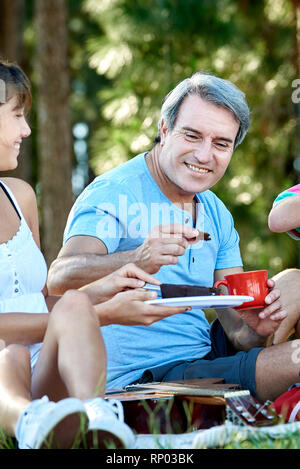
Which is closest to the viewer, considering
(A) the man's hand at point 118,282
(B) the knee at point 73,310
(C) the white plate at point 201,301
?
(B) the knee at point 73,310

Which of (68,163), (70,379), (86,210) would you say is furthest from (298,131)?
(70,379)

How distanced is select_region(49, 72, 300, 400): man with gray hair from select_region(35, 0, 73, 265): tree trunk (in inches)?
218

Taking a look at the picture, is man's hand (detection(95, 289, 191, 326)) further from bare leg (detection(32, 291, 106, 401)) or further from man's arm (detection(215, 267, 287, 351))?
man's arm (detection(215, 267, 287, 351))

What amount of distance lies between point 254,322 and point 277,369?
36cm

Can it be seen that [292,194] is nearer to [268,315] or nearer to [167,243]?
[268,315]

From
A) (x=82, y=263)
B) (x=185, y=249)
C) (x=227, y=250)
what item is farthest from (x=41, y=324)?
(x=227, y=250)

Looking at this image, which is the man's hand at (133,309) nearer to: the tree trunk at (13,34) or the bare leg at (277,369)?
the bare leg at (277,369)

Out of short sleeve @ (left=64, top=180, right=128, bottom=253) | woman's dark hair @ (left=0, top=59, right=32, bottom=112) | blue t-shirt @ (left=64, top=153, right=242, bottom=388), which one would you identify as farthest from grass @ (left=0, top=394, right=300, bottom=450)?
woman's dark hair @ (left=0, top=59, right=32, bottom=112)

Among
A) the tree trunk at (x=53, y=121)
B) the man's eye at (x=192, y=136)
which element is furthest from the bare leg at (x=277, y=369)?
the tree trunk at (x=53, y=121)

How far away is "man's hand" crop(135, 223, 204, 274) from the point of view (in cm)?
292

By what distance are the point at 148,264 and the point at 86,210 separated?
0.56 meters

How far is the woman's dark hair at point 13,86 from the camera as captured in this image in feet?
10.3
